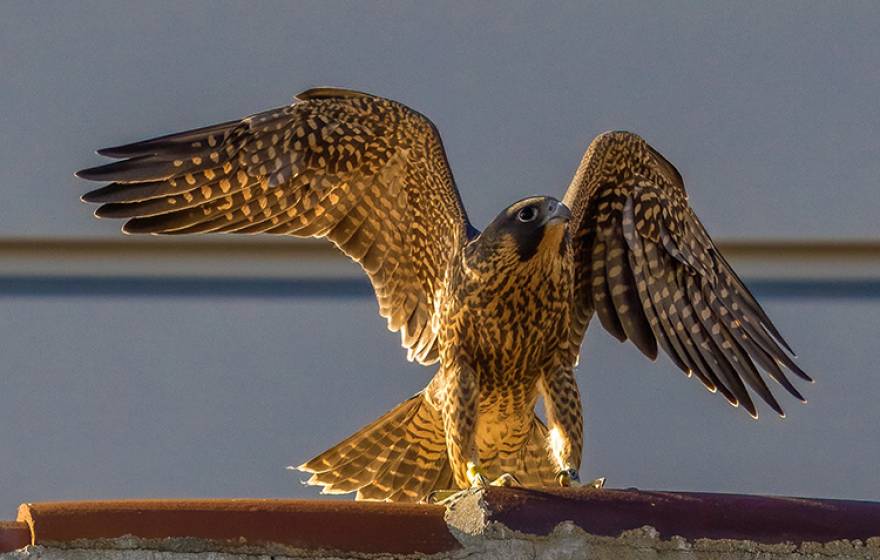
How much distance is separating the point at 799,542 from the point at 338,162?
2074 millimetres

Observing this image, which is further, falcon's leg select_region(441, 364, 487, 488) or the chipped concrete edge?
falcon's leg select_region(441, 364, 487, 488)

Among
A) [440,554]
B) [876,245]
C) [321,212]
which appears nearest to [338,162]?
[321,212]

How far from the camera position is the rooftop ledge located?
8.68 ft

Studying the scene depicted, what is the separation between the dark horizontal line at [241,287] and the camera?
5.29 metres

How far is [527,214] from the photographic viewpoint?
409 cm

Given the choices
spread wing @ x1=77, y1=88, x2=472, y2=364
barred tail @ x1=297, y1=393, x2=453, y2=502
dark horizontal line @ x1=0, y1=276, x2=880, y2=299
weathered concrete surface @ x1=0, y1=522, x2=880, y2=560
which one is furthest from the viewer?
dark horizontal line @ x1=0, y1=276, x2=880, y2=299

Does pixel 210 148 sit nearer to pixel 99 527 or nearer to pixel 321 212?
pixel 321 212

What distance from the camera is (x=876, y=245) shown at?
522 cm

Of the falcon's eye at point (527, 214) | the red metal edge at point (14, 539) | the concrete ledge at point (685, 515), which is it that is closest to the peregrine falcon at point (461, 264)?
the falcon's eye at point (527, 214)

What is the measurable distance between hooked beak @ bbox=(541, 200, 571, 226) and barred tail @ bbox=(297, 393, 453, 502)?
816 mm

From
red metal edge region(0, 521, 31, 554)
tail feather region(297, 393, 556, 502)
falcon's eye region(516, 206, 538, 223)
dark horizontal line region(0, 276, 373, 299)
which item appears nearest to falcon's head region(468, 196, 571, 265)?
falcon's eye region(516, 206, 538, 223)

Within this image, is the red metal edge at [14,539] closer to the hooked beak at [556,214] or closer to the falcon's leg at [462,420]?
the falcon's leg at [462,420]

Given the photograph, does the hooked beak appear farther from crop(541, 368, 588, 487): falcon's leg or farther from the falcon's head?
crop(541, 368, 588, 487): falcon's leg

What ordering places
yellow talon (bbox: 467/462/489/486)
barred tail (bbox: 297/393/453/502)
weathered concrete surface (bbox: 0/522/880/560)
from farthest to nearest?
barred tail (bbox: 297/393/453/502), yellow talon (bbox: 467/462/489/486), weathered concrete surface (bbox: 0/522/880/560)
